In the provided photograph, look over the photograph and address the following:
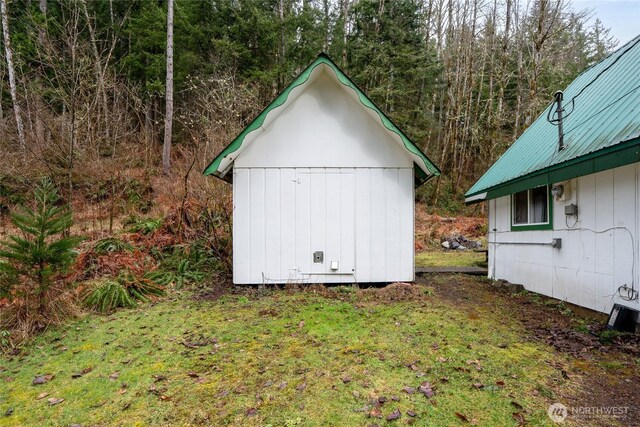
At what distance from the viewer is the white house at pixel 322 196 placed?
264 inches

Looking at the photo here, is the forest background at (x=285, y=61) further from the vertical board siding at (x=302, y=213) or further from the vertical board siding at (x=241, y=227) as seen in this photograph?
the vertical board siding at (x=302, y=213)

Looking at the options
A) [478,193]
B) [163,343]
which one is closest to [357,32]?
[478,193]

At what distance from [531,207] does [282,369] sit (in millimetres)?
5703

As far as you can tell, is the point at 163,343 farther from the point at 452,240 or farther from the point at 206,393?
the point at 452,240

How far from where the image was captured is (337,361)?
144 inches

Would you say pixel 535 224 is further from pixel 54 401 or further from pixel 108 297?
pixel 108 297

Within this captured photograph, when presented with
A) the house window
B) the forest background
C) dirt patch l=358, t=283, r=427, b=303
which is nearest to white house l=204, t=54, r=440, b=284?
dirt patch l=358, t=283, r=427, b=303

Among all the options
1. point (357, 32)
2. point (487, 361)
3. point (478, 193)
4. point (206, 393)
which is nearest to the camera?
point (206, 393)

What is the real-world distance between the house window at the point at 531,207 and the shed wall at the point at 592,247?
0.74 feet

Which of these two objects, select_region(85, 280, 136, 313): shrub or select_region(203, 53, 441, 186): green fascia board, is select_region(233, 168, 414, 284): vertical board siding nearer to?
select_region(203, 53, 441, 186): green fascia board

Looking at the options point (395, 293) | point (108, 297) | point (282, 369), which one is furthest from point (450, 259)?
point (108, 297)

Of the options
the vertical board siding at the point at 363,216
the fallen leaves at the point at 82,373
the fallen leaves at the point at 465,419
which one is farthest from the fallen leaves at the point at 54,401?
the vertical board siding at the point at 363,216

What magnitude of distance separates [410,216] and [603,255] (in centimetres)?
305

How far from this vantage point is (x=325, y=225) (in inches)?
267
